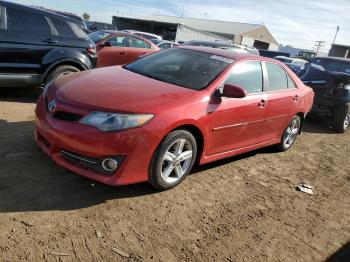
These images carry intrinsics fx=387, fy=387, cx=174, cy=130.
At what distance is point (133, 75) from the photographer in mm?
4871

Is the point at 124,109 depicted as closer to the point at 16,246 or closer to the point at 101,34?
the point at 16,246

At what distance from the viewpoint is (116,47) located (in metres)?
10.6

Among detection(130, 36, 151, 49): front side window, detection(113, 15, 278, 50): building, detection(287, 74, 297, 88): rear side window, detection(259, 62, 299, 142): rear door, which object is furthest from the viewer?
detection(113, 15, 278, 50): building

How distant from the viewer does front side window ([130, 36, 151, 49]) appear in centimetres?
1123

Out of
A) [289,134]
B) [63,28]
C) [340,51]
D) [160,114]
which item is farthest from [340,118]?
[340,51]

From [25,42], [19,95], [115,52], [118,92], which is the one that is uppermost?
[118,92]

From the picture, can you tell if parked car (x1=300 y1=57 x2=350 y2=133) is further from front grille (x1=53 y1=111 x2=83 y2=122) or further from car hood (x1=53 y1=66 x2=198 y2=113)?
front grille (x1=53 y1=111 x2=83 y2=122)

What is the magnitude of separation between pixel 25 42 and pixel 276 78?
4248 millimetres

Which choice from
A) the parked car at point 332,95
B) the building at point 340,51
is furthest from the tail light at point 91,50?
the building at point 340,51

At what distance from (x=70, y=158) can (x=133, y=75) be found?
151cm

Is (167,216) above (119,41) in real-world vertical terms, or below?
below

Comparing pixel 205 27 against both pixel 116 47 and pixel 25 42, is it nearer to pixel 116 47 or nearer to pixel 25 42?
pixel 116 47

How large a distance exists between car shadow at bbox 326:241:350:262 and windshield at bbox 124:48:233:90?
226 centimetres

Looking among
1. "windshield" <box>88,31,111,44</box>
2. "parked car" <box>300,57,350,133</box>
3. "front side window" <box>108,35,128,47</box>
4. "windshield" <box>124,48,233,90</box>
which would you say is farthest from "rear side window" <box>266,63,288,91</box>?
"windshield" <box>88,31,111,44</box>
